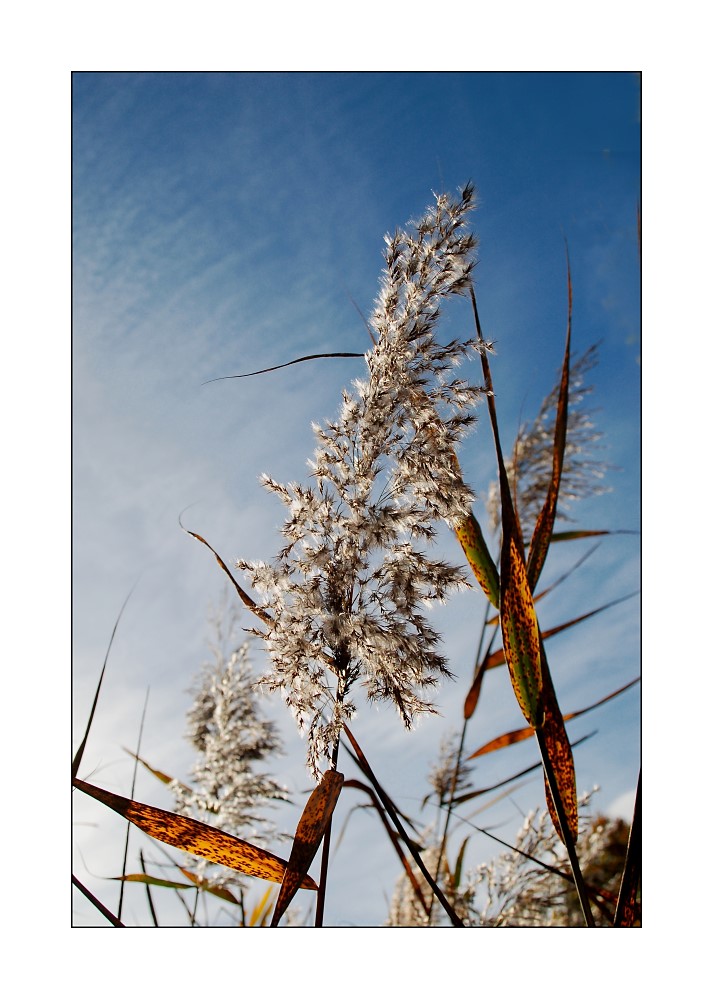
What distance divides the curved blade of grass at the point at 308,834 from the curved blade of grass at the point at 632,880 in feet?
1.66

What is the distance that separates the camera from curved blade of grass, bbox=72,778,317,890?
132cm

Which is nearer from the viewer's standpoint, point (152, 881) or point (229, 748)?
point (152, 881)

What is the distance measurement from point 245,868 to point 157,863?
29 cm

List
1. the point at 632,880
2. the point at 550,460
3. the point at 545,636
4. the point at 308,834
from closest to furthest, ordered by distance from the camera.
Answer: the point at 308,834
the point at 632,880
the point at 545,636
the point at 550,460

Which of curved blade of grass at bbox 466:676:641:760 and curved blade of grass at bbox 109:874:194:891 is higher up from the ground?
curved blade of grass at bbox 466:676:641:760

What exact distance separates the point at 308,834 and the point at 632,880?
1.96ft

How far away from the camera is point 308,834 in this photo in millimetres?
1272

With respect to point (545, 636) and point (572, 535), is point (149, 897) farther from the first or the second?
point (572, 535)

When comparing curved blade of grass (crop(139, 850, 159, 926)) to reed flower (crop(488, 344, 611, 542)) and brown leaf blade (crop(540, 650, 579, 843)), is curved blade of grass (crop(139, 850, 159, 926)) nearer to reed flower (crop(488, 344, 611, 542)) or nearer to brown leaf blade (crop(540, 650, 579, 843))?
brown leaf blade (crop(540, 650, 579, 843))

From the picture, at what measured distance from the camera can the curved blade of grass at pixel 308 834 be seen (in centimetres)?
124

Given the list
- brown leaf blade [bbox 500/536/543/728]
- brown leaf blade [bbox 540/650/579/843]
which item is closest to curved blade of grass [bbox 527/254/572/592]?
brown leaf blade [bbox 500/536/543/728]

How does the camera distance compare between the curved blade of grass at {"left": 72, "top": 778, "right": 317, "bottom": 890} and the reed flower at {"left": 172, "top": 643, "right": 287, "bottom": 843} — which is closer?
the curved blade of grass at {"left": 72, "top": 778, "right": 317, "bottom": 890}

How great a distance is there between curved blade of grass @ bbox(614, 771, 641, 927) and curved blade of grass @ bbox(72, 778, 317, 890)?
21.3 inches

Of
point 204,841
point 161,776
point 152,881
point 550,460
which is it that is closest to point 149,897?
point 152,881
